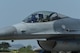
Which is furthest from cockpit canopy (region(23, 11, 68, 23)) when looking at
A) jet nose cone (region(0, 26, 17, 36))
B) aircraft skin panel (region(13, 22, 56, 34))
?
jet nose cone (region(0, 26, 17, 36))

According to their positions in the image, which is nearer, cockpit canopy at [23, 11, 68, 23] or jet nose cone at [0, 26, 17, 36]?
jet nose cone at [0, 26, 17, 36]

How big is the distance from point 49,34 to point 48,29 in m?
0.36

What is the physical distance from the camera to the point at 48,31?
520 inches

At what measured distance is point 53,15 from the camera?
45.8 ft

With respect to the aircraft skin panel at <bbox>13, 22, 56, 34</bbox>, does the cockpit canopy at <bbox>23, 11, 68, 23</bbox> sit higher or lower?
higher

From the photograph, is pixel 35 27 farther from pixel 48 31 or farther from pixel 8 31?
pixel 8 31

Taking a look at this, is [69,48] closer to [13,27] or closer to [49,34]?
[49,34]

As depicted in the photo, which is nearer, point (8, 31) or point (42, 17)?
point (8, 31)

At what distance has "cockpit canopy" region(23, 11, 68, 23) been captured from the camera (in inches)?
532

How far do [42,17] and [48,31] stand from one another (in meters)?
0.92

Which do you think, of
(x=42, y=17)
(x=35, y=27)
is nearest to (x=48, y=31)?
(x=35, y=27)

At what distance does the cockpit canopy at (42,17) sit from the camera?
44.4ft

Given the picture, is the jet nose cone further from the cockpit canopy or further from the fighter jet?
the cockpit canopy

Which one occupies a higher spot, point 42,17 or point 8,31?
point 42,17
